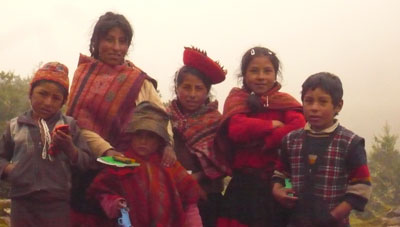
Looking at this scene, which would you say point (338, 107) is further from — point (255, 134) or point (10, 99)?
point (10, 99)

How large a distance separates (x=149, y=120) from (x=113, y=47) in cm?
72

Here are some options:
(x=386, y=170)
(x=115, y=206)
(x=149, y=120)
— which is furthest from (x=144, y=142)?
(x=386, y=170)

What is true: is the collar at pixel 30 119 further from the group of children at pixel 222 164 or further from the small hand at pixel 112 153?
the small hand at pixel 112 153

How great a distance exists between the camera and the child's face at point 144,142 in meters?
3.31

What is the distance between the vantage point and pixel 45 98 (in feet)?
10.9

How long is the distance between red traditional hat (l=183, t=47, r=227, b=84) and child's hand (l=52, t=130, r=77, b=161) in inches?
47.0

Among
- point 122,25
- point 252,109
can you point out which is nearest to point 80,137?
point 122,25

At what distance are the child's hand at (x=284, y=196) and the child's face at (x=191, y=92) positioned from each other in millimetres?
913

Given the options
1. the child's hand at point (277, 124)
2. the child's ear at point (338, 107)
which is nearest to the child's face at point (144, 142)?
the child's hand at point (277, 124)

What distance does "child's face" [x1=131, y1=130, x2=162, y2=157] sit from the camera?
3314 millimetres

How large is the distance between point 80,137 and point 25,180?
1.48ft

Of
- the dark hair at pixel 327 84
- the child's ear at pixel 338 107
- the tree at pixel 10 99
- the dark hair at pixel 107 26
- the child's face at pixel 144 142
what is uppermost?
the dark hair at pixel 107 26

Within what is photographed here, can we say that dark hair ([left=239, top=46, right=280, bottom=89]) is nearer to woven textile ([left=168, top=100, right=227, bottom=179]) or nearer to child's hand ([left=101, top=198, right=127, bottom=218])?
woven textile ([left=168, top=100, right=227, bottom=179])

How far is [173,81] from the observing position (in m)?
4.06
